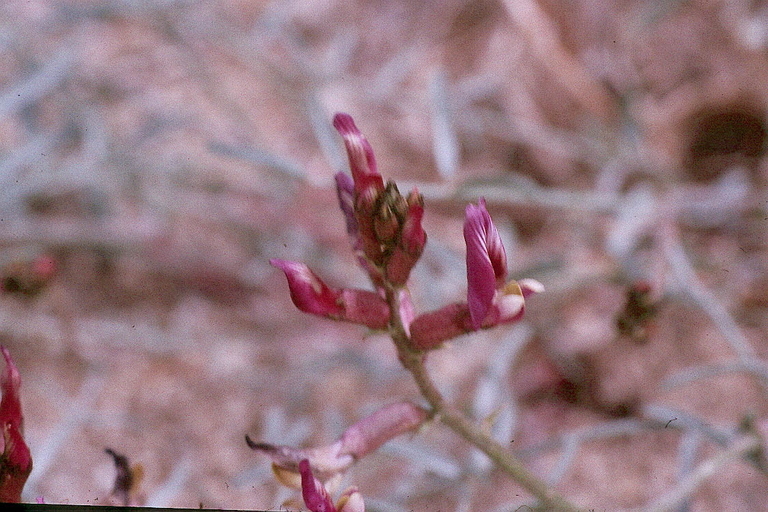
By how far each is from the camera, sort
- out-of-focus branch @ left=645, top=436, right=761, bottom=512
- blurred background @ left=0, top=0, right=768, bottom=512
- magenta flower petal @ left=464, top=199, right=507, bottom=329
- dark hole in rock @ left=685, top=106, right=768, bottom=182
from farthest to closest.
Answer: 1. dark hole in rock @ left=685, top=106, right=768, bottom=182
2. blurred background @ left=0, top=0, right=768, bottom=512
3. out-of-focus branch @ left=645, top=436, right=761, bottom=512
4. magenta flower petal @ left=464, top=199, right=507, bottom=329

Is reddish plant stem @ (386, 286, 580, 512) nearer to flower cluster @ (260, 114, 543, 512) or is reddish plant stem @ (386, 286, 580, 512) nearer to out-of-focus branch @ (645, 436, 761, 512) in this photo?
flower cluster @ (260, 114, 543, 512)

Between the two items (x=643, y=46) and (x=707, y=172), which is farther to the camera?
(x=643, y=46)

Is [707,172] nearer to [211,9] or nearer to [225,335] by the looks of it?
[225,335]

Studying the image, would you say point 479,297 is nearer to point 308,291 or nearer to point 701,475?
point 308,291

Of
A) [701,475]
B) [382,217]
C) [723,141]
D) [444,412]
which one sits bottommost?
[701,475]

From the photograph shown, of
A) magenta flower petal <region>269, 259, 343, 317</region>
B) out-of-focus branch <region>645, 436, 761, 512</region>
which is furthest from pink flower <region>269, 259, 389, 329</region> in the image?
out-of-focus branch <region>645, 436, 761, 512</region>

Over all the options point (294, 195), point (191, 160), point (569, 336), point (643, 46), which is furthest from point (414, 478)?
point (643, 46)

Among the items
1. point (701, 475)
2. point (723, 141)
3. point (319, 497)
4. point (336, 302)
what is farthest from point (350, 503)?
point (723, 141)
